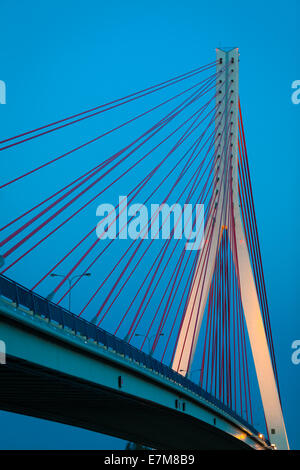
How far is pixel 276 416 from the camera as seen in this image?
37781mm

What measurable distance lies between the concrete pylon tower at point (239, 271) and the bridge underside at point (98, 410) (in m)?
2.67

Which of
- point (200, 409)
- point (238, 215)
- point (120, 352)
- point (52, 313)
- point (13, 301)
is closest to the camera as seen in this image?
point (13, 301)

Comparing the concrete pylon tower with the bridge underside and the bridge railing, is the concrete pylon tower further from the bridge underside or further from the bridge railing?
the bridge railing

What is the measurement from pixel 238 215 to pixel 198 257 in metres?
3.49

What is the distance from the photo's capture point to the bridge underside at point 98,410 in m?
19.7

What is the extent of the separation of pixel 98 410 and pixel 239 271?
34.7 ft

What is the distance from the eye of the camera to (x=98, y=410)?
94.0 ft

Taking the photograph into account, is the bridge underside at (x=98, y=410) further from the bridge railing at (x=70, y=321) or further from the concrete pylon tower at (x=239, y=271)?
the concrete pylon tower at (x=239, y=271)

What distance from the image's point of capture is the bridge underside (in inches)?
775

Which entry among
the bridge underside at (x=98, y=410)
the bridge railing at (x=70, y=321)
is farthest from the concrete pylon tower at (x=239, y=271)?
the bridge railing at (x=70, y=321)

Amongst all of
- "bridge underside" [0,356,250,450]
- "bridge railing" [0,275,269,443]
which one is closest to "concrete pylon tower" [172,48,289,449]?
"bridge underside" [0,356,250,450]

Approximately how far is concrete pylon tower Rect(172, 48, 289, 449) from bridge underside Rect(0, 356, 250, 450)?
267 centimetres
